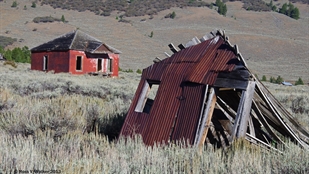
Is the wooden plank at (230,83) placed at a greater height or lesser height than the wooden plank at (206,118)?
greater

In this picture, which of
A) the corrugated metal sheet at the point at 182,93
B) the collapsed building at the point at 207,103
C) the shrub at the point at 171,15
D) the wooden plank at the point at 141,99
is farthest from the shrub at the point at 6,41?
the corrugated metal sheet at the point at 182,93

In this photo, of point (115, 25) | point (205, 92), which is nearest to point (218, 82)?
point (205, 92)

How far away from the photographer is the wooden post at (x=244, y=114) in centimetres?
594

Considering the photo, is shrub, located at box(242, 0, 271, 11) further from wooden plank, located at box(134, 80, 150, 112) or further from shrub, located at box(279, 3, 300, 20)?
wooden plank, located at box(134, 80, 150, 112)

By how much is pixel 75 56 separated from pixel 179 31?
5094cm

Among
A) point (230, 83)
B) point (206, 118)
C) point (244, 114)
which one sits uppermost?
point (230, 83)

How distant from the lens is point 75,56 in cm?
3112

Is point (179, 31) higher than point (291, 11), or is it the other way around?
point (291, 11)

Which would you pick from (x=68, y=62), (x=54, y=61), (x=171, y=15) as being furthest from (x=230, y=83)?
(x=171, y=15)

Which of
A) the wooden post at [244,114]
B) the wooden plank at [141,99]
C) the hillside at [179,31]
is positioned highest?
the wooden post at [244,114]

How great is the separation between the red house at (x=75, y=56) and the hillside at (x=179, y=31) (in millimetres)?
23255

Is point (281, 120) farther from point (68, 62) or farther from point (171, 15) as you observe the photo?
point (171, 15)

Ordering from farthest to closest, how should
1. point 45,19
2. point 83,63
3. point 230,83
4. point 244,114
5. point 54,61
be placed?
point 45,19 → point 54,61 → point 83,63 → point 230,83 → point 244,114

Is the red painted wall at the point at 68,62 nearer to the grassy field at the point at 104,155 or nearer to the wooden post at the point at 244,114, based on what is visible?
the grassy field at the point at 104,155
